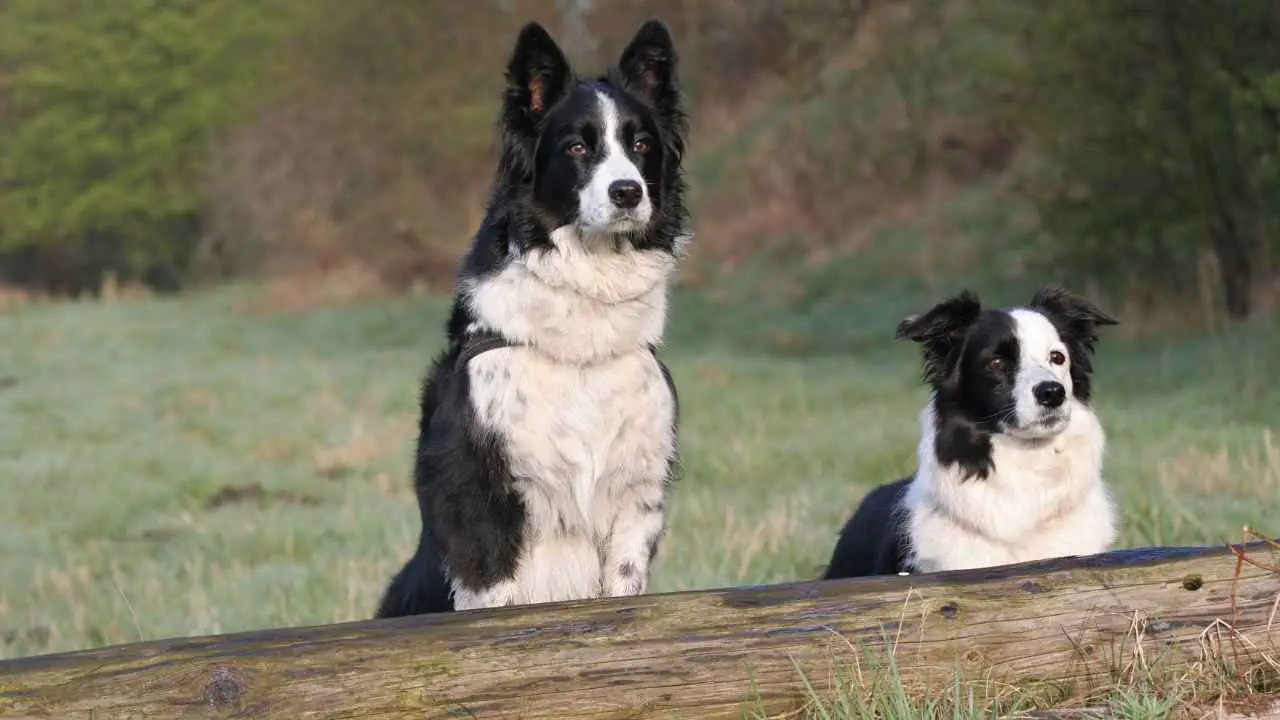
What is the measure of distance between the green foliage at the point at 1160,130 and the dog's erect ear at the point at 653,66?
10.8 m

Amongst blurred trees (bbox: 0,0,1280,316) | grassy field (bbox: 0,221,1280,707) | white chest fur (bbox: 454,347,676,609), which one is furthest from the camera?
blurred trees (bbox: 0,0,1280,316)

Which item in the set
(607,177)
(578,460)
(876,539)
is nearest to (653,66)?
(607,177)

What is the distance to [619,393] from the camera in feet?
15.8

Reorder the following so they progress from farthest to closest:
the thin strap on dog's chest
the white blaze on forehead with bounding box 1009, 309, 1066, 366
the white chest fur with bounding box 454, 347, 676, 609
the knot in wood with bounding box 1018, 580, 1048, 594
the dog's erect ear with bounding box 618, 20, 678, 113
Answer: the dog's erect ear with bounding box 618, 20, 678, 113 → the white blaze on forehead with bounding box 1009, 309, 1066, 366 → the thin strap on dog's chest → the white chest fur with bounding box 454, 347, 676, 609 → the knot in wood with bounding box 1018, 580, 1048, 594

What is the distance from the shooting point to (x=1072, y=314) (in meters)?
Answer: 5.24

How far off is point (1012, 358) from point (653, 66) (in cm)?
163

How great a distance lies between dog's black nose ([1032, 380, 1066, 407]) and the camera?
4.88 metres

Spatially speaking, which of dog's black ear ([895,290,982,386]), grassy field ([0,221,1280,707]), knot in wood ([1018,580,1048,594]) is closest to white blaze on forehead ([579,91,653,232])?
dog's black ear ([895,290,982,386])

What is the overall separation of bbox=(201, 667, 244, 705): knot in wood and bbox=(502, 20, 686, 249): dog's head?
7.06ft

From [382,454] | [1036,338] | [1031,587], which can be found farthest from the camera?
[382,454]

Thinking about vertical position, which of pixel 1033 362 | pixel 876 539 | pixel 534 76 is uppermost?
pixel 534 76

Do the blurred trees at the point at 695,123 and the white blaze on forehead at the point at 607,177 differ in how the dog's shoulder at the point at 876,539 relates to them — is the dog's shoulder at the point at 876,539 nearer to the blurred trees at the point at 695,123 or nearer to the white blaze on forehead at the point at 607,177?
the white blaze on forehead at the point at 607,177

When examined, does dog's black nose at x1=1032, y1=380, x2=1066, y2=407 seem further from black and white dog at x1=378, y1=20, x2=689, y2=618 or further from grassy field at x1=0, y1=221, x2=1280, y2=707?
grassy field at x1=0, y1=221, x2=1280, y2=707

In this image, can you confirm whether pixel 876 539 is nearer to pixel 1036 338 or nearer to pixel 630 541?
pixel 1036 338
